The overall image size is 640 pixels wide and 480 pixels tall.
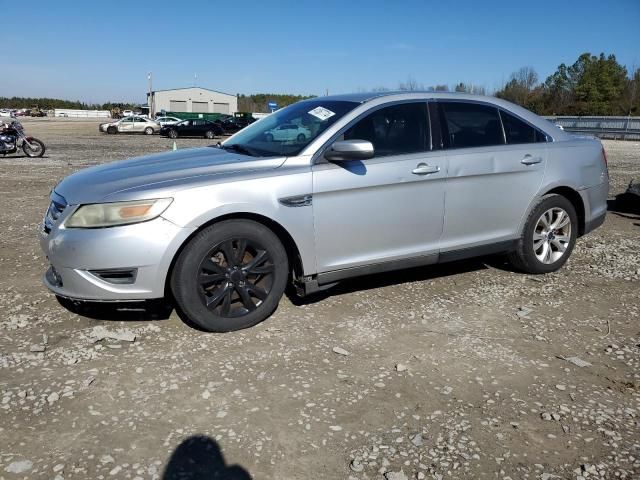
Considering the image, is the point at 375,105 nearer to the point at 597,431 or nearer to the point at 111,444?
the point at 597,431

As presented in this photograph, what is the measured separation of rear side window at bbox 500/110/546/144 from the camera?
4809 mm

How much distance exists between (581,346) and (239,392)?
2.35 m

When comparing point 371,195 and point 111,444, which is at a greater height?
point 371,195

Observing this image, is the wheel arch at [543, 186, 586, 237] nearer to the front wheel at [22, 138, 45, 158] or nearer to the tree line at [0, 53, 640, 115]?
the front wheel at [22, 138, 45, 158]

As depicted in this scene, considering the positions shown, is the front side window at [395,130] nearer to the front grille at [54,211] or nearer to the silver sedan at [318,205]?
the silver sedan at [318,205]

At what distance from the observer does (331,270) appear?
3.99m

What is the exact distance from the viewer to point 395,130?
427 centimetres

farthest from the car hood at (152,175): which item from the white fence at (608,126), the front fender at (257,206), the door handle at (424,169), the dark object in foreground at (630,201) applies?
the white fence at (608,126)

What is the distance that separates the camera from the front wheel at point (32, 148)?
17.0 metres

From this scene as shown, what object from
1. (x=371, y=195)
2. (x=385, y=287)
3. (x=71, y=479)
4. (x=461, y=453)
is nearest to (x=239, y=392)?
(x=71, y=479)

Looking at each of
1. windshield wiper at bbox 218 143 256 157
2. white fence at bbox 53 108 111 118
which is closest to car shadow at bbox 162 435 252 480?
windshield wiper at bbox 218 143 256 157

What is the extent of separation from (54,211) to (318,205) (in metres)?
1.87

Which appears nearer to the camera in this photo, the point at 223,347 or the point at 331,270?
the point at 223,347

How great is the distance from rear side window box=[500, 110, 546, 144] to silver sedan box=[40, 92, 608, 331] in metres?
0.01
